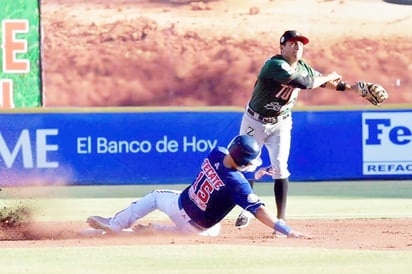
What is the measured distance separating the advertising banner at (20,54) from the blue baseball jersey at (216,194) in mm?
12195

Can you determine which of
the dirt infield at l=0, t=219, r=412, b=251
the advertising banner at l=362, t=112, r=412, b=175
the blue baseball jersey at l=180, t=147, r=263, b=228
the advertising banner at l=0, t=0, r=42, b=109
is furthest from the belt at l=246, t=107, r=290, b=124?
the advertising banner at l=0, t=0, r=42, b=109

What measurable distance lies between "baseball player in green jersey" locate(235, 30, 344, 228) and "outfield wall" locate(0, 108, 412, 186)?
5574mm

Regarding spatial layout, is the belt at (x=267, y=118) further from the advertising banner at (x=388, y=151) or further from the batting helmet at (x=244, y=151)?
the advertising banner at (x=388, y=151)

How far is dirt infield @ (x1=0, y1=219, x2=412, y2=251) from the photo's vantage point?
31.1ft

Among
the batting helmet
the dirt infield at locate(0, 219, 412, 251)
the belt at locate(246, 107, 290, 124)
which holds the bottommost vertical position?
the dirt infield at locate(0, 219, 412, 251)

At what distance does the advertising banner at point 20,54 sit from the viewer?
69.5 ft

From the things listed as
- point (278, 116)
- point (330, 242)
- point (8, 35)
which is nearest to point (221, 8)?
point (8, 35)

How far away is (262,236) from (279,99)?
4.46 ft

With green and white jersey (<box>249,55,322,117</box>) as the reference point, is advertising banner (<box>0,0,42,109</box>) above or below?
below

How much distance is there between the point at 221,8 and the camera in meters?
22.5

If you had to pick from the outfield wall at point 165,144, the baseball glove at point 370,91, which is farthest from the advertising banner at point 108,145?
the baseball glove at point 370,91

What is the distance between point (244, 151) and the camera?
8898mm

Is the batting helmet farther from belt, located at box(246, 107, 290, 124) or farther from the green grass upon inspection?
belt, located at box(246, 107, 290, 124)

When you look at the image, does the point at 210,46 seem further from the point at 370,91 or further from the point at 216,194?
the point at 216,194
